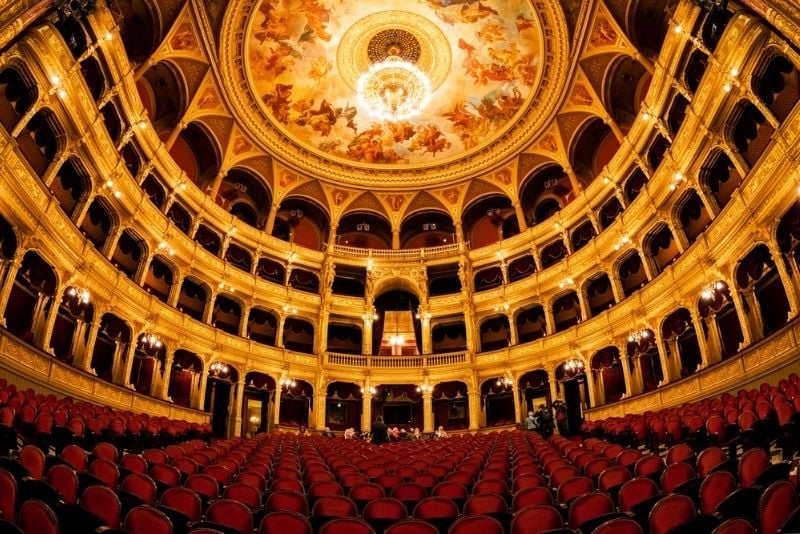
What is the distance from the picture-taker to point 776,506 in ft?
7.52

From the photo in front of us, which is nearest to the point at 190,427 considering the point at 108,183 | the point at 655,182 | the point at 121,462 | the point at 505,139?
the point at 108,183

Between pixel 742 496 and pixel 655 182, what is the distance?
1454 centimetres

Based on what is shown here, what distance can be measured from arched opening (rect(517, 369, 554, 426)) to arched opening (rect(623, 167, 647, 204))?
7.83m

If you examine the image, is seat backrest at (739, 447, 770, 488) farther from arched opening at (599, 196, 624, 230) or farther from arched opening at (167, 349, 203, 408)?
arched opening at (167, 349, 203, 408)

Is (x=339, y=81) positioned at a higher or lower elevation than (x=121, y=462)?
higher

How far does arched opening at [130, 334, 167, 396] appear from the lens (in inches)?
627

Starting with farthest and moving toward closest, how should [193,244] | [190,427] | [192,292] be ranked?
[192,292] < [193,244] < [190,427]

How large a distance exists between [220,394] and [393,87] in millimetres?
14156

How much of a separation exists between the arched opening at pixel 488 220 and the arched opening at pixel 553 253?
2901 mm

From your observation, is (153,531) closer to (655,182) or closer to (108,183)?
(108,183)

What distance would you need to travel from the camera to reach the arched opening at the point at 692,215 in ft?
47.3

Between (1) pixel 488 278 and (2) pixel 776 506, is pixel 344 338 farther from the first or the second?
(2) pixel 776 506

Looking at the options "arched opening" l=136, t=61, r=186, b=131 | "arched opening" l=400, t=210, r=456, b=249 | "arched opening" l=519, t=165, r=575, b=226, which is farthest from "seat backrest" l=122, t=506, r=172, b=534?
"arched opening" l=400, t=210, r=456, b=249

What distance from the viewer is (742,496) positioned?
105 inches
